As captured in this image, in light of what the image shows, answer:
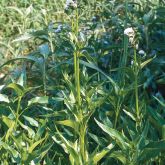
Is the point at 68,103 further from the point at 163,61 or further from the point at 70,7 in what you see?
the point at 163,61

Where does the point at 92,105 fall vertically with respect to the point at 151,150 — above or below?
above

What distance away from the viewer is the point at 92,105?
200 cm

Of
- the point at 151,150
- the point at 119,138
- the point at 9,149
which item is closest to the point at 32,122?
the point at 9,149

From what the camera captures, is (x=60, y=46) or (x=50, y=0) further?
(x=50, y=0)

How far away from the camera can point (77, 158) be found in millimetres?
1860

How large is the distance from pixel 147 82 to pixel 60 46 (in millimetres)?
562

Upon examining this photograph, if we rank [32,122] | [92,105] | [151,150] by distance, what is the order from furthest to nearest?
[32,122] → [92,105] → [151,150]

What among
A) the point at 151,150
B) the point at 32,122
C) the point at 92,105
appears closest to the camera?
the point at 151,150

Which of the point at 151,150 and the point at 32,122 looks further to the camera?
the point at 32,122

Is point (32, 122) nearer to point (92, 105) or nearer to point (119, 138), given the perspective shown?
point (92, 105)

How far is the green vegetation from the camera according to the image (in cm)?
189

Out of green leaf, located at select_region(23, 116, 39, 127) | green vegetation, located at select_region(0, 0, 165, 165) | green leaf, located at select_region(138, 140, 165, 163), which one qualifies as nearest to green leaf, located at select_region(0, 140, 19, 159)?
green vegetation, located at select_region(0, 0, 165, 165)

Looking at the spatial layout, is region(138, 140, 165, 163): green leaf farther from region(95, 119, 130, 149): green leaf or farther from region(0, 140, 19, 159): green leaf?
region(0, 140, 19, 159): green leaf

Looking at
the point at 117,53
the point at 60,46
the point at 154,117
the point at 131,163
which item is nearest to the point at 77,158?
the point at 131,163
